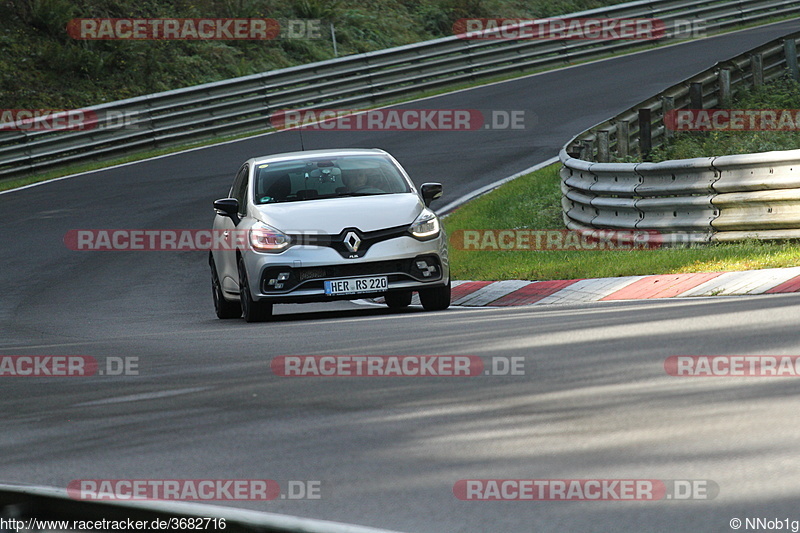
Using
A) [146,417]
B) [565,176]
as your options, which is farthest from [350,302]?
[146,417]

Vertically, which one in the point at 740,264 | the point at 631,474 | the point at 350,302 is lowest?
the point at 350,302

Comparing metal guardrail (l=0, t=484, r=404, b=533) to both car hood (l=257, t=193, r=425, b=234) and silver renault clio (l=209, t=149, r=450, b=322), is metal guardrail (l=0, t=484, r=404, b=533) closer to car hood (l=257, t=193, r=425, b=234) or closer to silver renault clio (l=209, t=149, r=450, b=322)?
silver renault clio (l=209, t=149, r=450, b=322)

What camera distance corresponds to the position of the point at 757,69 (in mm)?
23688

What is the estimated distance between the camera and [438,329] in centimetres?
902

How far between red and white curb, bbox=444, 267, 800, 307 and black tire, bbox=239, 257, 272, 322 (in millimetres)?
2295

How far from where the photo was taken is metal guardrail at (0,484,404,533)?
3.55 meters

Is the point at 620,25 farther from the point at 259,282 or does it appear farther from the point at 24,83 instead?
the point at 259,282

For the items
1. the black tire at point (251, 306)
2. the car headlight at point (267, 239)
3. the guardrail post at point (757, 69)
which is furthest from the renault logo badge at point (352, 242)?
the guardrail post at point (757, 69)

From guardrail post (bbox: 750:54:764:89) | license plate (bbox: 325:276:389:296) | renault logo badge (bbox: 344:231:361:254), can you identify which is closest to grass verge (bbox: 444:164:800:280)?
license plate (bbox: 325:276:389:296)

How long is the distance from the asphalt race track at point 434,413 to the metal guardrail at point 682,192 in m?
2.80

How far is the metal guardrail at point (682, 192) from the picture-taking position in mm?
12375

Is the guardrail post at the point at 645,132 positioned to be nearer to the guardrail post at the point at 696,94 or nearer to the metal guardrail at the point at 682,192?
the metal guardrail at the point at 682,192

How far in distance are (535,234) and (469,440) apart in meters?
11.7

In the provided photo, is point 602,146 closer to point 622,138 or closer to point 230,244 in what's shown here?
point 622,138
